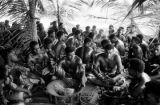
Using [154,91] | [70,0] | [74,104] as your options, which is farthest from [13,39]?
[70,0]

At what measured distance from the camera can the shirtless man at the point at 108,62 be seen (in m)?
5.87

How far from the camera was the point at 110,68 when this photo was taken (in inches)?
238

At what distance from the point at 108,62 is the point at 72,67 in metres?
0.84

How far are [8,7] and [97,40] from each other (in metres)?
6.01

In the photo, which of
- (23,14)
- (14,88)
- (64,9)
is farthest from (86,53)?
(64,9)

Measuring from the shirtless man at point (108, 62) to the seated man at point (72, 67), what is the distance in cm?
40

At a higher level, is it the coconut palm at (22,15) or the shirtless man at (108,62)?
the coconut palm at (22,15)

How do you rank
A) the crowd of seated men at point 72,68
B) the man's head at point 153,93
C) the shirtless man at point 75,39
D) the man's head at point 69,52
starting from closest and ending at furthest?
the man's head at point 153,93
the crowd of seated men at point 72,68
the man's head at point 69,52
the shirtless man at point 75,39

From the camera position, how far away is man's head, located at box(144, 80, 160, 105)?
248 cm

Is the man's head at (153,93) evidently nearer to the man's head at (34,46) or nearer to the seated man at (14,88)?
the seated man at (14,88)

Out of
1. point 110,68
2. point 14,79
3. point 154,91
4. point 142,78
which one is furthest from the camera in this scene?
point 110,68

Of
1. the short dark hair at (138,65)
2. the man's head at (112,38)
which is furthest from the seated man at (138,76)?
the man's head at (112,38)

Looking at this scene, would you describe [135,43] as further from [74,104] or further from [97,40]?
[97,40]

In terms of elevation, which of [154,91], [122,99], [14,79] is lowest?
[122,99]
